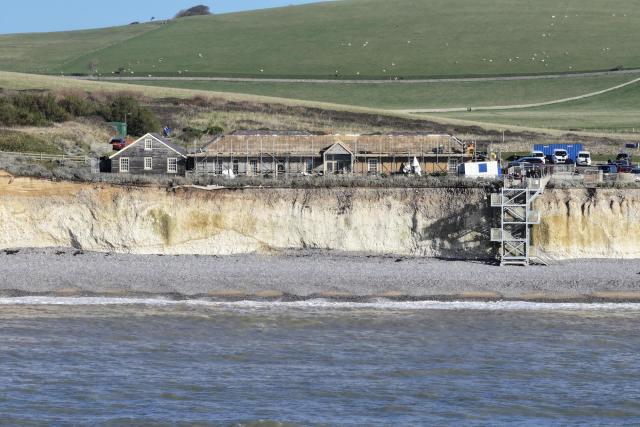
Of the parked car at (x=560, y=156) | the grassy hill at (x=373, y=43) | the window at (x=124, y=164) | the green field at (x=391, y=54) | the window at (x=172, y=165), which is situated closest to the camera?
the window at (x=124, y=164)

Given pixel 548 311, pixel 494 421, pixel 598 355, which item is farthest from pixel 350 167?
pixel 494 421

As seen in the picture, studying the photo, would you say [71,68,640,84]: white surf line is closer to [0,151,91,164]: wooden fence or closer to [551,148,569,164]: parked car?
[551,148,569,164]: parked car

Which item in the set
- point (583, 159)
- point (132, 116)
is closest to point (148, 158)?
point (132, 116)

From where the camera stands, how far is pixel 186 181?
153 feet

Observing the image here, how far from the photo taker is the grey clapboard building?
52281 mm

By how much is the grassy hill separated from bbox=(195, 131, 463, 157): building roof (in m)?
66.2

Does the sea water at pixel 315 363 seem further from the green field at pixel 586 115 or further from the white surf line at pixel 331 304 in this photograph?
the green field at pixel 586 115

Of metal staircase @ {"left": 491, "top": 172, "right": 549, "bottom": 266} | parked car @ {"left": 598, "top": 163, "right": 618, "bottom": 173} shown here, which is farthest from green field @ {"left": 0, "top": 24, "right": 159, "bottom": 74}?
metal staircase @ {"left": 491, "top": 172, "right": 549, "bottom": 266}

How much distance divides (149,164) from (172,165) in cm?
112

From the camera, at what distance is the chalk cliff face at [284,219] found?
1729 inches

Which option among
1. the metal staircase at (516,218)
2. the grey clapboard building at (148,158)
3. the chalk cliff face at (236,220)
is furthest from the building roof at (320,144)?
the metal staircase at (516,218)

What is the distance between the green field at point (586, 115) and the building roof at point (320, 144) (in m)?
31.2

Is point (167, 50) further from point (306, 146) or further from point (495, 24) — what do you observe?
point (306, 146)

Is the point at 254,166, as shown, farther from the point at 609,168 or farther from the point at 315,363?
the point at 315,363
